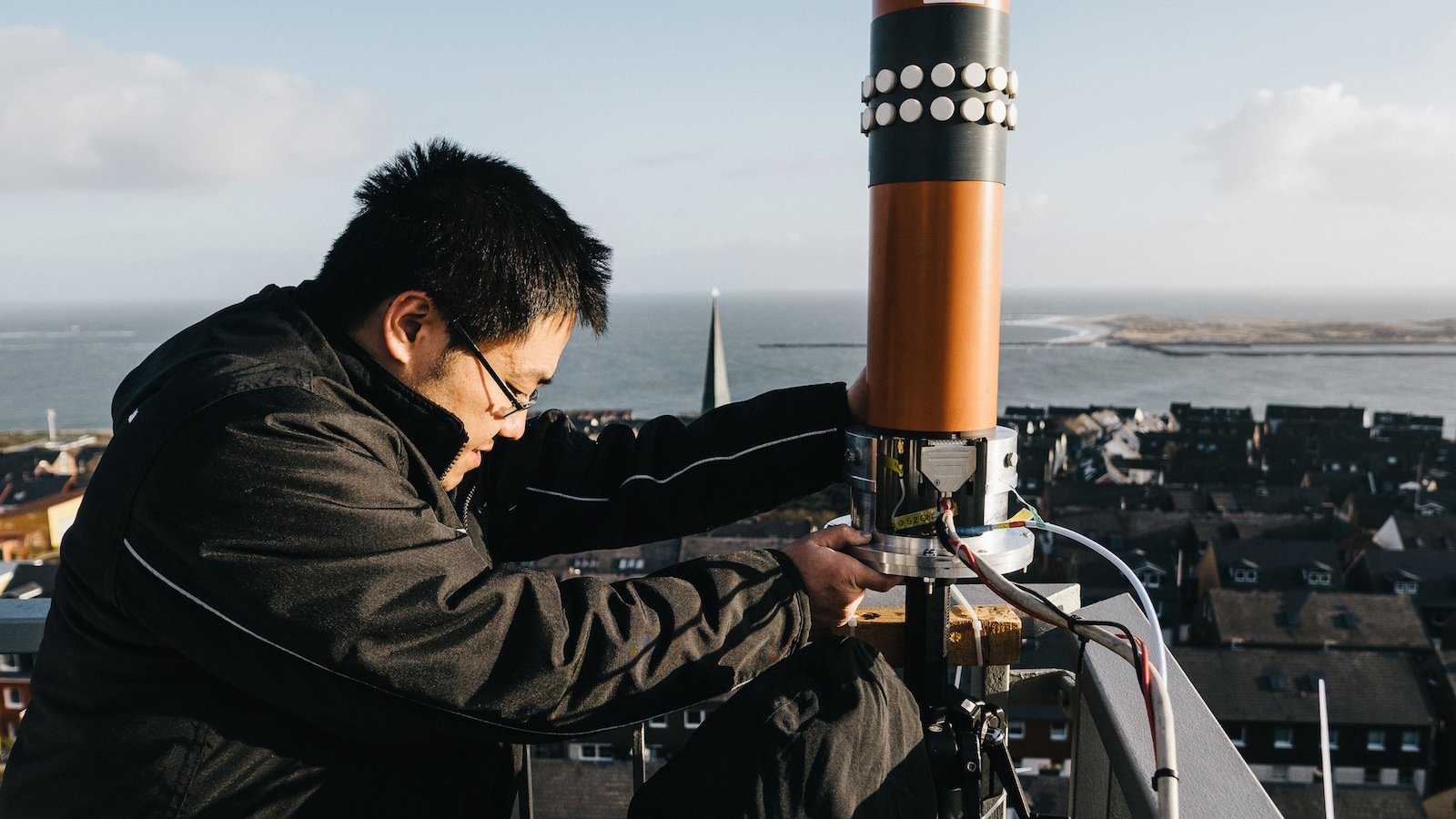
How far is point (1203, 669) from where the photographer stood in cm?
1852

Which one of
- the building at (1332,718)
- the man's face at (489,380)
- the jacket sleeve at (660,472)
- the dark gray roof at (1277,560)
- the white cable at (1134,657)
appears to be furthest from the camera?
the dark gray roof at (1277,560)

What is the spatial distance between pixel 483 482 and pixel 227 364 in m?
0.87

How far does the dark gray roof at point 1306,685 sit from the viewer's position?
58.3 feet

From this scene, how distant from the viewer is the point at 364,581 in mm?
Result: 1267

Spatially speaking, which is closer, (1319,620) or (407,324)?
(407,324)

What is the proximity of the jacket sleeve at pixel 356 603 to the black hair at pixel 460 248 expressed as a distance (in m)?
0.29

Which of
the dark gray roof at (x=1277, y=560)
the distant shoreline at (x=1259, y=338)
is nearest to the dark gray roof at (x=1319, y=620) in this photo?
the dark gray roof at (x=1277, y=560)

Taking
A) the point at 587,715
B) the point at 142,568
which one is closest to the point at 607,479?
the point at 587,715

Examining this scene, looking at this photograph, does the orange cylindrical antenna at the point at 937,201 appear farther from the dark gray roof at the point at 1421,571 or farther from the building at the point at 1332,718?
the dark gray roof at the point at 1421,571

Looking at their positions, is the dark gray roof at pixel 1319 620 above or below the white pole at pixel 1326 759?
below

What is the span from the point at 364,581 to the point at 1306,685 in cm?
2022

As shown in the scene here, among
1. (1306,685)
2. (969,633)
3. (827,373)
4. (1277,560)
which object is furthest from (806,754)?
(827,373)

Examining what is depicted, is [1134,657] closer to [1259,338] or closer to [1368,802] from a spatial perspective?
[1368,802]

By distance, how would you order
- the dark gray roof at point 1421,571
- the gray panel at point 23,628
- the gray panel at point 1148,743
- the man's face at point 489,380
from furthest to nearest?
the dark gray roof at point 1421,571
the gray panel at point 23,628
the man's face at point 489,380
the gray panel at point 1148,743
